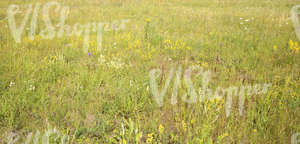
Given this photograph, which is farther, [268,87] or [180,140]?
[268,87]

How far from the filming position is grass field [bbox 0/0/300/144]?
2.00 metres

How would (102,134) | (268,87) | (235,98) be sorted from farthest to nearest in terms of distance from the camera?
(268,87) → (235,98) → (102,134)

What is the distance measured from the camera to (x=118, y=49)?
448 centimetres

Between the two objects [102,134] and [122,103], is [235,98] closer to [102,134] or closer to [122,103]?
[122,103]

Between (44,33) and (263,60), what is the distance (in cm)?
545

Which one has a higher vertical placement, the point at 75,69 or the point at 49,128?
the point at 75,69

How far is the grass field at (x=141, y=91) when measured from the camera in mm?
2000

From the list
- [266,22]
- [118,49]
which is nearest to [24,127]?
[118,49]

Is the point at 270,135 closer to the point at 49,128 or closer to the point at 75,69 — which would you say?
the point at 49,128

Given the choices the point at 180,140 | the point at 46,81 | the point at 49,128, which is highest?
the point at 46,81

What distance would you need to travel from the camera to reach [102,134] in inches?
79.7

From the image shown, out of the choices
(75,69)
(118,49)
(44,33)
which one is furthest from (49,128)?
(44,33)

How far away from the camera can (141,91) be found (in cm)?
268

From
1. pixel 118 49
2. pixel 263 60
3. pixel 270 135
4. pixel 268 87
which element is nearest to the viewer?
pixel 270 135
